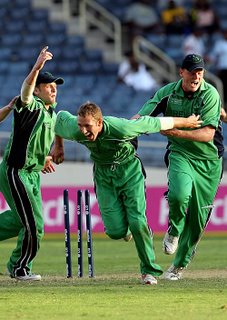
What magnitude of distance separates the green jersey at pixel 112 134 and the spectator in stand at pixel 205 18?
46.7 feet

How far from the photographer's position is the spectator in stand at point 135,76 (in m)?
25.0

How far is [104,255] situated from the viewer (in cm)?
1727

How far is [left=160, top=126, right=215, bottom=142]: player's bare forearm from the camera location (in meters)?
11.7

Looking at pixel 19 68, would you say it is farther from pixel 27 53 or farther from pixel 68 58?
pixel 68 58

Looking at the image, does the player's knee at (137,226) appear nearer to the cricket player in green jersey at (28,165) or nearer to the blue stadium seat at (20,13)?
the cricket player in green jersey at (28,165)

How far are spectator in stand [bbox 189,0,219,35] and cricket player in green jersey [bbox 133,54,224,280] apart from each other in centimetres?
1341

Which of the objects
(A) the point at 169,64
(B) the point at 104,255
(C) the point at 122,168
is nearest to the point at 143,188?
(C) the point at 122,168

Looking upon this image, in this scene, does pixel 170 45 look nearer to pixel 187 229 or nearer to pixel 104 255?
pixel 104 255

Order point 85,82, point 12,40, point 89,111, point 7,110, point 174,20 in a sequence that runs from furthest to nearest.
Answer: point 12,40
point 174,20
point 85,82
point 7,110
point 89,111

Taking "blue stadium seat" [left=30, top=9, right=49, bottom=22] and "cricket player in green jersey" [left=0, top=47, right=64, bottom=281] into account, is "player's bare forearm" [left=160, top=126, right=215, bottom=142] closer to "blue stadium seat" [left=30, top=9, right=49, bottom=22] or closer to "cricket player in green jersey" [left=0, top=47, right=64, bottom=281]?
"cricket player in green jersey" [left=0, top=47, right=64, bottom=281]

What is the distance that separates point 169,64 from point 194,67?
13.2 m

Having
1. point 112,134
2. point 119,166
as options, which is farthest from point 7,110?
point 112,134

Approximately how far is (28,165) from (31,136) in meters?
0.31

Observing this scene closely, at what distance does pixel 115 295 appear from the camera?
10820mm
